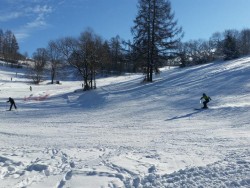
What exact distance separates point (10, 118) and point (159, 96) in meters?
12.6

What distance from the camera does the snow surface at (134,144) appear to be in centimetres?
810

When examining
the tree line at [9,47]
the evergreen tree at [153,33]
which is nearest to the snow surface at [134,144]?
the evergreen tree at [153,33]

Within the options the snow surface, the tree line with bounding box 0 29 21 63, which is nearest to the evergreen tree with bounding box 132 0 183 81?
the snow surface

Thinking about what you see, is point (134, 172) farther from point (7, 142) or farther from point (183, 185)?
point (7, 142)

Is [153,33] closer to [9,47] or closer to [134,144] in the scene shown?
[134,144]

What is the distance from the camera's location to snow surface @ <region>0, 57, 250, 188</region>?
810 centimetres

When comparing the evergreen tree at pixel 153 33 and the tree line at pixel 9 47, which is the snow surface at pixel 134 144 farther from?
the tree line at pixel 9 47

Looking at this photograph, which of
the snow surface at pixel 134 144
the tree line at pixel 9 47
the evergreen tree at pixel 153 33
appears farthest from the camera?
the tree line at pixel 9 47

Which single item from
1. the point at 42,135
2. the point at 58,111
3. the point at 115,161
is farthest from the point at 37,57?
the point at 115,161

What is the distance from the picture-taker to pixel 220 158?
9.46m

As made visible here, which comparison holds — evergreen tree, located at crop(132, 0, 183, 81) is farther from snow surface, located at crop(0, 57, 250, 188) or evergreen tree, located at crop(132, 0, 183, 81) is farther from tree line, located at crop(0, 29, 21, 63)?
tree line, located at crop(0, 29, 21, 63)

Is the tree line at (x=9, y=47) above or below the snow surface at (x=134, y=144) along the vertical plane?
above

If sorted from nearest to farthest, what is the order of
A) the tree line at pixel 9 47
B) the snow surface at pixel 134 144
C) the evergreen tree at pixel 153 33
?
the snow surface at pixel 134 144 → the evergreen tree at pixel 153 33 → the tree line at pixel 9 47

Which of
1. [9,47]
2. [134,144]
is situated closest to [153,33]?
[134,144]
